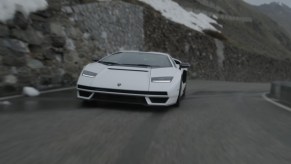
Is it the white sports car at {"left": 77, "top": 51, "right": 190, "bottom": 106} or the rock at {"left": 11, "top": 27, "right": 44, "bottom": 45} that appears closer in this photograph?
the white sports car at {"left": 77, "top": 51, "right": 190, "bottom": 106}

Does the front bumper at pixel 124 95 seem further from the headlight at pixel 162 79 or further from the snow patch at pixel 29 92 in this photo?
the snow patch at pixel 29 92

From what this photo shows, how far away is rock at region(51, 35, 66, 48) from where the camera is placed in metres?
15.7

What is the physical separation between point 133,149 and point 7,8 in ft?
28.0

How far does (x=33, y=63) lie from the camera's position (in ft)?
45.3

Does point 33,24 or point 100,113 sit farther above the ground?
point 33,24

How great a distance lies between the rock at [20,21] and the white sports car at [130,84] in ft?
13.7

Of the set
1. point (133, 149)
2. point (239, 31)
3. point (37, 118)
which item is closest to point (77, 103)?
point (37, 118)

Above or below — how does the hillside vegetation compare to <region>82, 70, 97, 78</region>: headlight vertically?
above

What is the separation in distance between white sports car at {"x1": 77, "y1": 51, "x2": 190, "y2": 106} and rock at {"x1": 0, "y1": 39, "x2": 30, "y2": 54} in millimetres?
3455

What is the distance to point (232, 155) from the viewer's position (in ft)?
19.3

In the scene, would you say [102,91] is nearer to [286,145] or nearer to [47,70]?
[286,145]

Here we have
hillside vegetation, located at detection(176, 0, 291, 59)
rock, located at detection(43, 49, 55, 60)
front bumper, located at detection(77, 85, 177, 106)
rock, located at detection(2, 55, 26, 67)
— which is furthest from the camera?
hillside vegetation, located at detection(176, 0, 291, 59)

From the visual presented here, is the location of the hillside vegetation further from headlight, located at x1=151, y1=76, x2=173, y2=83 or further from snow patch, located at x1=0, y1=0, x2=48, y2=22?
headlight, located at x1=151, y1=76, x2=173, y2=83

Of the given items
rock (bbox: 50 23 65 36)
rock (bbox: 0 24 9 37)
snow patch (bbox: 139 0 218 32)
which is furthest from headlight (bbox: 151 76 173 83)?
snow patch (bbox: 139 0 218 32)
